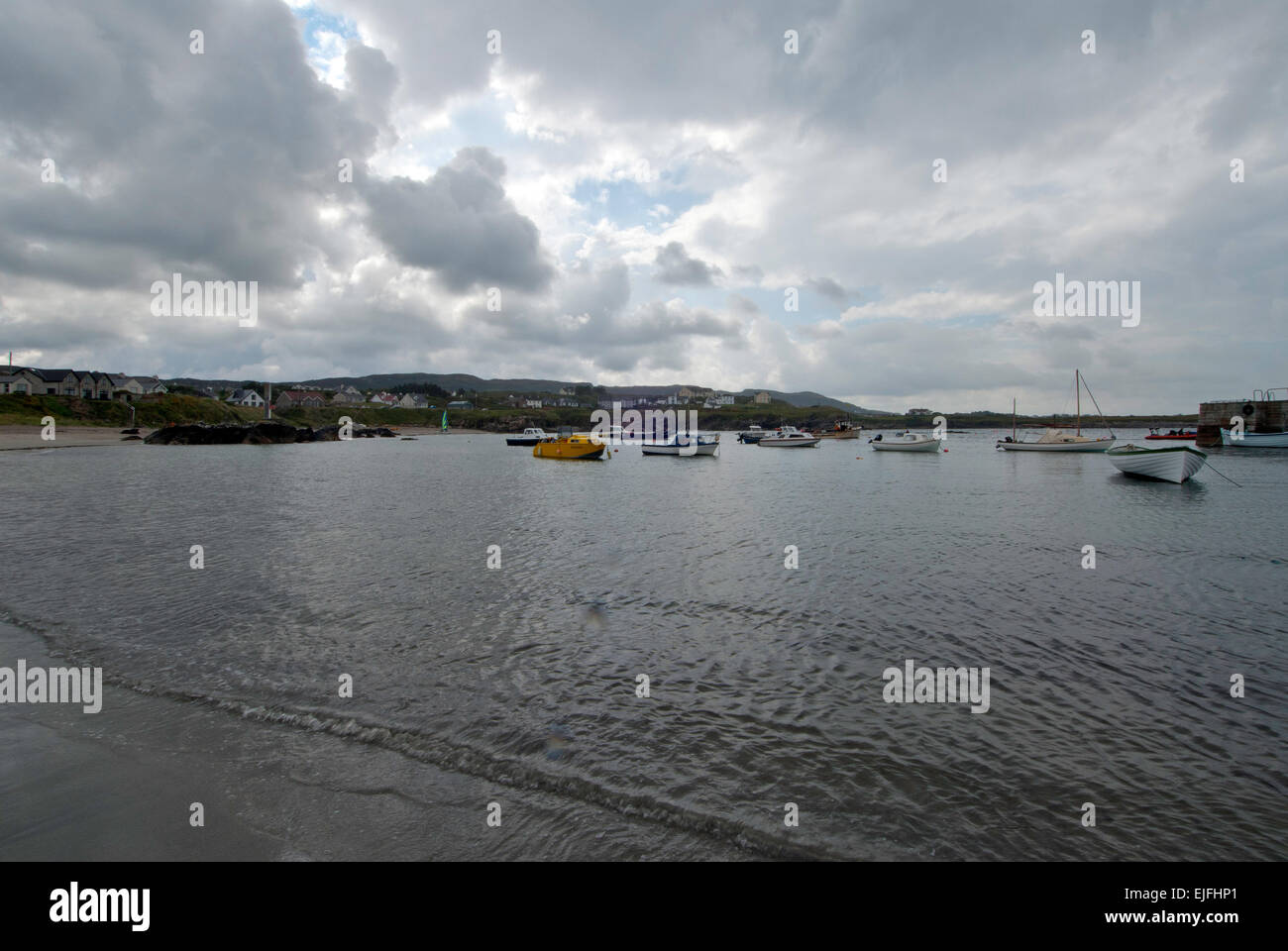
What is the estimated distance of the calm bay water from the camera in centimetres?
623

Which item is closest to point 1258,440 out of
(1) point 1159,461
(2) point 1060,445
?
(2) point 1060,445

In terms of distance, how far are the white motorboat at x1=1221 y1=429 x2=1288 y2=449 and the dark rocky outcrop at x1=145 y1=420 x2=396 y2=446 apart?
15150 cm

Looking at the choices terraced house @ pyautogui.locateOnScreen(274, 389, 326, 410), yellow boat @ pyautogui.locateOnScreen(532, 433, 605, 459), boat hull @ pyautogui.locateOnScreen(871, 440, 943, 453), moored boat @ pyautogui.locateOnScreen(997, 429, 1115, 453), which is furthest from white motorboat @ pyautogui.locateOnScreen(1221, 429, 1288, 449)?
terraced house @ pyautogui.locateOnScreen(274, 389, 326, 410)

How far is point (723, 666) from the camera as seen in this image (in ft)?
33.9

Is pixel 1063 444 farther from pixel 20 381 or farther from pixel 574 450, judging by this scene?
pixel 20 381

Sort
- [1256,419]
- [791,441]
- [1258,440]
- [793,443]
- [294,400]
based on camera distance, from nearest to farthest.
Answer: [1258,440]
[1256,419]
[791,441]
[793,443]
[294,400]

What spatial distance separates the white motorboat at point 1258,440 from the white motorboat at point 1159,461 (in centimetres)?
6012

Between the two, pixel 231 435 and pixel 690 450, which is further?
pixel 231 435

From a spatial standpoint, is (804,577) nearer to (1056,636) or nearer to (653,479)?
(1056,636)

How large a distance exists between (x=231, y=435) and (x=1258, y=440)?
154763 millimetres

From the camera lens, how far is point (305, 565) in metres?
17.5

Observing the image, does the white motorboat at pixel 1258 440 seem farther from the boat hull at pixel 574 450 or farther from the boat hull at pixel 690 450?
the boat hull at pixel 574 450

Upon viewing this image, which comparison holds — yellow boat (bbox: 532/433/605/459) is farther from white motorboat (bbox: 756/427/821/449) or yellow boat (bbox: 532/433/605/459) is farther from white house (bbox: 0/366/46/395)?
white house (bbox: 0/366/46/395)

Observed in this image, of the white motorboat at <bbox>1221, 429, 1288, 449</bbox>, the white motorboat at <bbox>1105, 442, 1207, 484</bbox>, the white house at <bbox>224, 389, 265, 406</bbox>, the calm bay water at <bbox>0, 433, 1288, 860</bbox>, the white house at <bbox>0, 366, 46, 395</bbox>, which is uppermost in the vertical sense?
the white house at <bbox>224, 389, 265, 406</bbox>
